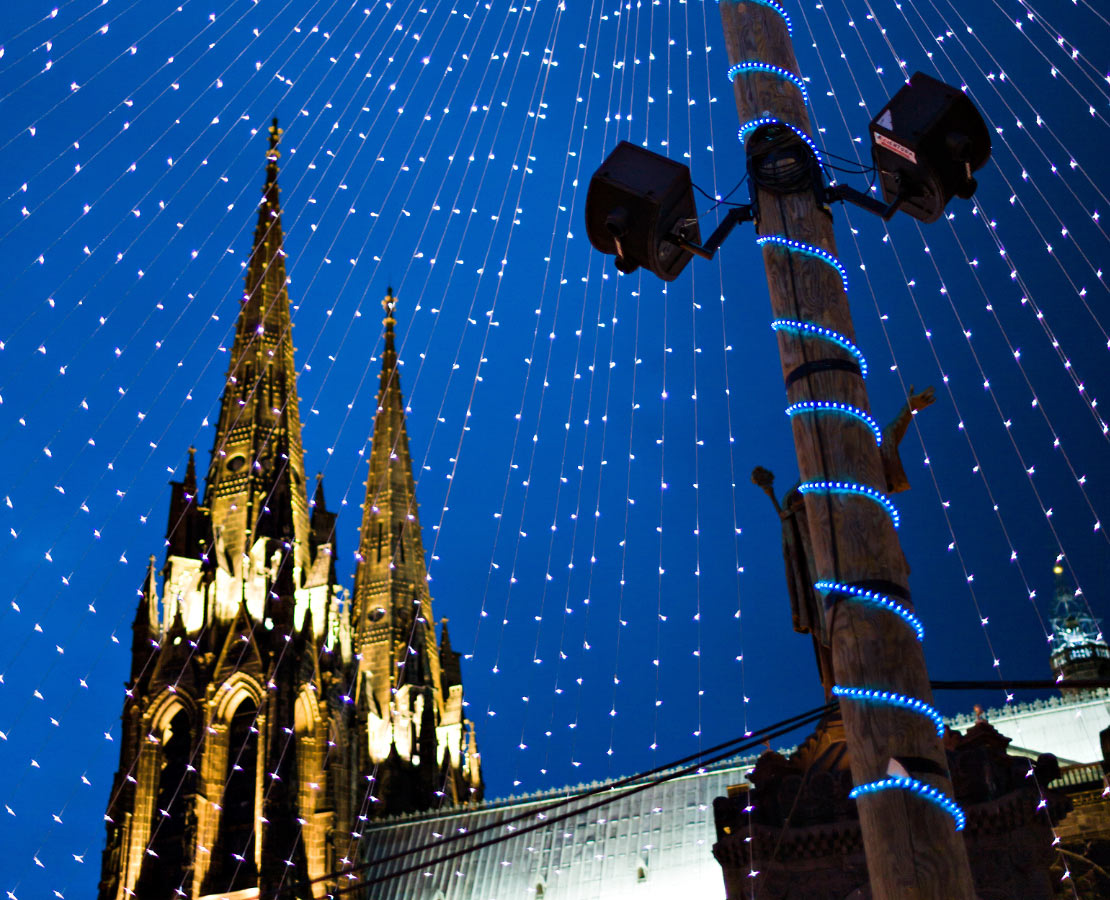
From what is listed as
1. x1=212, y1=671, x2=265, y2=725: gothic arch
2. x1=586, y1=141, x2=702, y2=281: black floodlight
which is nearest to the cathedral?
x1=212, y1=671, x2=265, y2=725: gothic arch

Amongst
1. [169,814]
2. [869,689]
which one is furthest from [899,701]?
[169,814]

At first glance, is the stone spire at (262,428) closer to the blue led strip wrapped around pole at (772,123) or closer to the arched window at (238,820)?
the arched window at (238,820)

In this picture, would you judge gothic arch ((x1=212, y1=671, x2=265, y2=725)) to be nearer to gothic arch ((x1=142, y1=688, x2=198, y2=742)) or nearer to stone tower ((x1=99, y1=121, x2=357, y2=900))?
stone tower ((x1=99, y1=121, x2=357, y2=900))

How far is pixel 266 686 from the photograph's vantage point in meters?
41.6

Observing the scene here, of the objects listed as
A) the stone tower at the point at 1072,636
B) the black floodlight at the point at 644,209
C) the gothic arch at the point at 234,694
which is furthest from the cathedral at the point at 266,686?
the black floodlight at the point at 644,209

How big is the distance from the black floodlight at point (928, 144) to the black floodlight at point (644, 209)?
0.88 metres

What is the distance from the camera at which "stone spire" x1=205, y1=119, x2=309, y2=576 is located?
47000mm

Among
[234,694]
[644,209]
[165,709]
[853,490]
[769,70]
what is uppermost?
[234,694]

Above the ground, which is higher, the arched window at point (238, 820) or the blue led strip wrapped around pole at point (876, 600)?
the arched window at point (238, 820)

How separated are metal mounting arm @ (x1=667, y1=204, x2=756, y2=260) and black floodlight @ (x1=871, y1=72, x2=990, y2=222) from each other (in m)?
0.60

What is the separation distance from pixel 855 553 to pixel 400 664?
5065 cm

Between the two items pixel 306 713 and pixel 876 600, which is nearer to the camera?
pixel 876 600

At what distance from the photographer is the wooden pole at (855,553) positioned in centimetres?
421

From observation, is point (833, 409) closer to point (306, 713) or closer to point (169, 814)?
point (306, 713)
